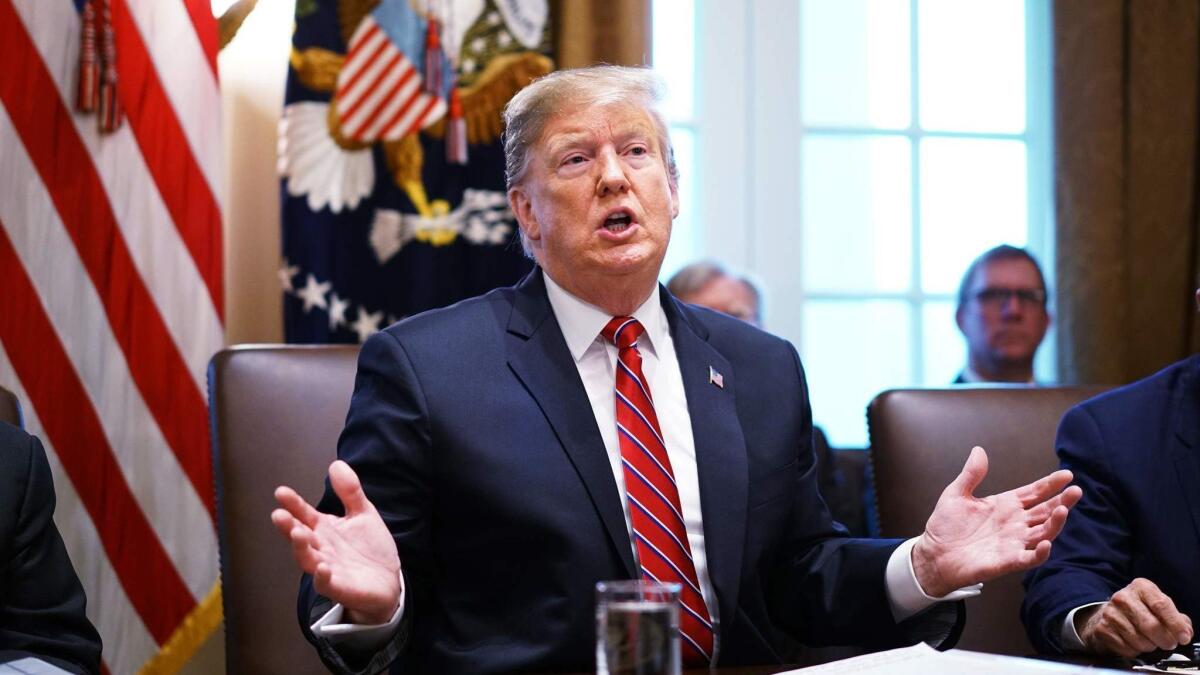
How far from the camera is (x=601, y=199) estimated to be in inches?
84.0

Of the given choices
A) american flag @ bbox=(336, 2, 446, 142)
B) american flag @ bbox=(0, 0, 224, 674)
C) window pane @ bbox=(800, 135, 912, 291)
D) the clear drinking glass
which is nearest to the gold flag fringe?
american flag @ bbox=(0, 0, 224, 674)

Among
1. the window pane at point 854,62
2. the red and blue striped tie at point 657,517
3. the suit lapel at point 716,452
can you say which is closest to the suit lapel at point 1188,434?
the suit lapel at point 716,452

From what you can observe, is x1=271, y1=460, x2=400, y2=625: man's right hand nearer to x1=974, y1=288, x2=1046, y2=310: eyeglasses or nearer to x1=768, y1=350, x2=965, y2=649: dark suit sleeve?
x1=768, y1=350, x2=965, y2=649: dark suit sleeve

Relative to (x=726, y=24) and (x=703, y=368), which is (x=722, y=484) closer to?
(x=703, y=368)

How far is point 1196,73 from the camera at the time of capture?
424 cm

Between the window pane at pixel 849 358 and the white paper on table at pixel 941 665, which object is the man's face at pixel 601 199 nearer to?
the white paper on table at pixel 941 665

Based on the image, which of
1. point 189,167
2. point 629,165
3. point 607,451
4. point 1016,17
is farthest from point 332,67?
point 1016,17

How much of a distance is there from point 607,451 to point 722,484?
189 mm

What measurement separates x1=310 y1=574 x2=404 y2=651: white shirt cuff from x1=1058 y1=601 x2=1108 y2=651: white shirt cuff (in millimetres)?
1004

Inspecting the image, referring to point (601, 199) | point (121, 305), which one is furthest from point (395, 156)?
point (601, 199)

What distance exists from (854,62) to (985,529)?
9.38 ft

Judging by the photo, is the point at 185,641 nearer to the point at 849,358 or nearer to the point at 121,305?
the point at 121,305

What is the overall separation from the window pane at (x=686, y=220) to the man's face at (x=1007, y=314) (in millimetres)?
893

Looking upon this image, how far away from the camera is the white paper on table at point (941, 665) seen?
1.36 m
